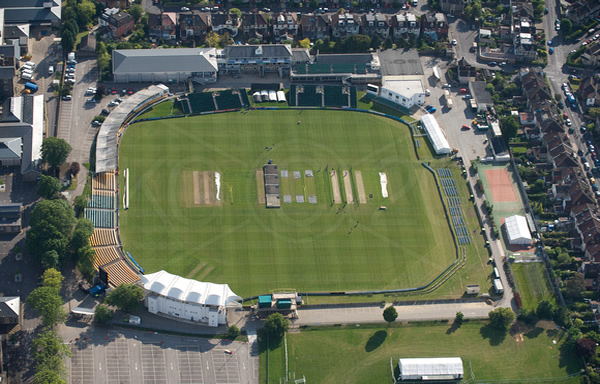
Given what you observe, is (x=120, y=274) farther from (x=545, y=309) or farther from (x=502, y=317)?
(x=545, y=309)

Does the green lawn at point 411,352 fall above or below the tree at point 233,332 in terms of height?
below

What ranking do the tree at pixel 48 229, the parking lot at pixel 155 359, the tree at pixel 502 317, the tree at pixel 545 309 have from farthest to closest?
the tree at pixel 545 309 < the tree at pixel 48 229 < the tree at pixel 502 317 < the parking lot at pixel 155 359

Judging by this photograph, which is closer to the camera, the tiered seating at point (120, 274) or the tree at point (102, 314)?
the tree at point (102, 314)

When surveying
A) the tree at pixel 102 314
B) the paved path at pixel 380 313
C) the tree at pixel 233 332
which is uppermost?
the tree at pixel 102 314

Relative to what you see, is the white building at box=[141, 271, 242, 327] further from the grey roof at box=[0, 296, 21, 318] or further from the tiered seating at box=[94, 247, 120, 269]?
the grey roof at box=[0, 296, 21, 318]

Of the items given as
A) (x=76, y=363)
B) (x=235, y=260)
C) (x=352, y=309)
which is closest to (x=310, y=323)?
(x=352, y=309)

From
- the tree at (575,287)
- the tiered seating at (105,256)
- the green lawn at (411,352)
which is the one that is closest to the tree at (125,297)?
the tiered seating at (105,256)

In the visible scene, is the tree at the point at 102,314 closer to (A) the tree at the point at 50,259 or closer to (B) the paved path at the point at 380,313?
(A) the tree at the point at 50,259
